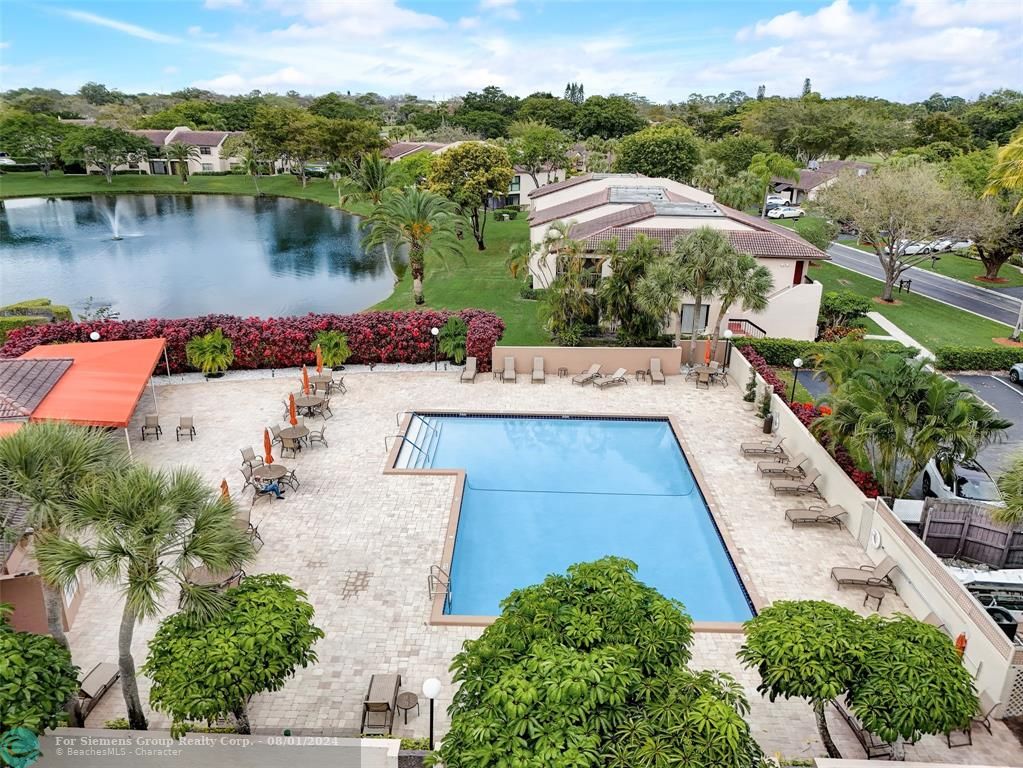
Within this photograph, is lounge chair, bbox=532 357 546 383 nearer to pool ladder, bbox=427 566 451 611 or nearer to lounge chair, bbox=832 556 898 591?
pool ladder, bbox=427 566 451 611

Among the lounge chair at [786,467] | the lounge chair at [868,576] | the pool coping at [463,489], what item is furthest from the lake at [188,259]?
the lounge chair at [868,576]

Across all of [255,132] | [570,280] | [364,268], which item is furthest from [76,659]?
[255,132]

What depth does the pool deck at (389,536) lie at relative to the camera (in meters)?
11.3

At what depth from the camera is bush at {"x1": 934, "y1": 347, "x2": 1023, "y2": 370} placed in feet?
94.6

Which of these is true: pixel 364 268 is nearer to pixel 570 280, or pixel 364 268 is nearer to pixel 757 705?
pixel 570 280

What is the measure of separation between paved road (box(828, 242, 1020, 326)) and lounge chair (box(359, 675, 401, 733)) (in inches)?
1499

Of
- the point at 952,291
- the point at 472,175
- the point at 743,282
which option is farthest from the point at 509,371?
the point at 952,291

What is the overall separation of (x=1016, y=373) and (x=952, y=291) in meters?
17.4

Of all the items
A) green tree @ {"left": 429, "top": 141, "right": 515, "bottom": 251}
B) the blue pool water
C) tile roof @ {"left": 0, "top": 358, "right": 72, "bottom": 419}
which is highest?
green tree @ {"left": 429, "top": 141, "right": 515, "bottom": 251}

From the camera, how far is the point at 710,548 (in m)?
16.6

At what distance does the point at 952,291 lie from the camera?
140ft

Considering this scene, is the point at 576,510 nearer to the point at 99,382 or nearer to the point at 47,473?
the point at 47,473

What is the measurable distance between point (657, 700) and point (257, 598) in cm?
567

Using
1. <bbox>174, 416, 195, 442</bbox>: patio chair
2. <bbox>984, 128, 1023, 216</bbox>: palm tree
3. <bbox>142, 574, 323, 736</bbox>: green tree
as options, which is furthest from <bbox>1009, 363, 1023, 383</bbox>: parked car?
<bbox>174, 416, 195, 442</bbox>: patio chair
